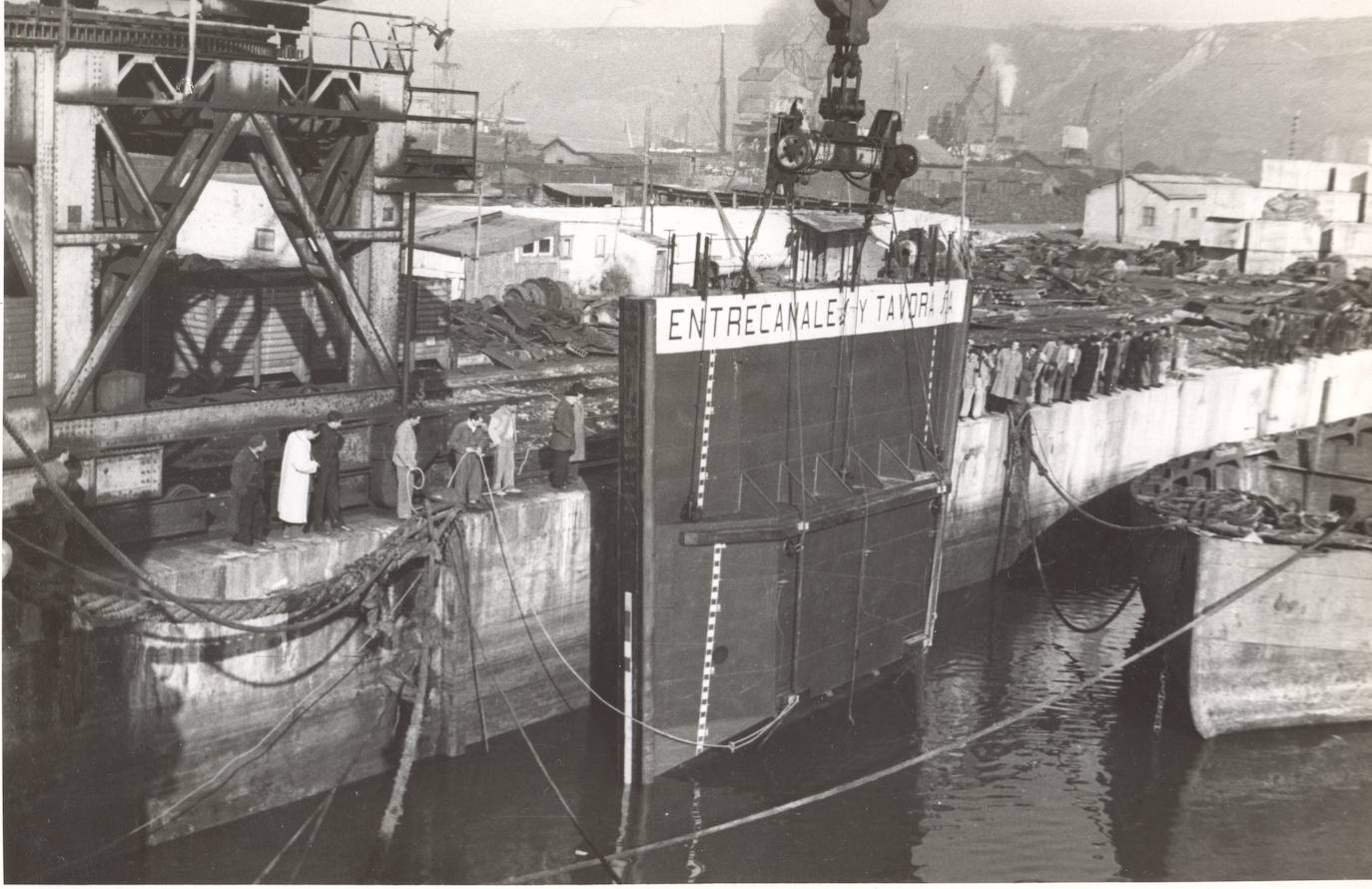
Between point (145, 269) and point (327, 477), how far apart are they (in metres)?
2.84

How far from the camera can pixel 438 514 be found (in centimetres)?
1486

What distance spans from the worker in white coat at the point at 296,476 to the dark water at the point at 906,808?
9.93ft

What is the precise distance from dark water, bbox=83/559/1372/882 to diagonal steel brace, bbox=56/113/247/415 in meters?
4.51

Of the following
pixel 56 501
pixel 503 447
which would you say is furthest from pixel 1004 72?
pixel 56 501

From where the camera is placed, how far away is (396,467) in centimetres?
1547

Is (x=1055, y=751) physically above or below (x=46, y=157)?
below

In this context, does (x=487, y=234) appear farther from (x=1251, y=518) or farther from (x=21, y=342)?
(x=21, y=342)

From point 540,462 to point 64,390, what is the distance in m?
7.14

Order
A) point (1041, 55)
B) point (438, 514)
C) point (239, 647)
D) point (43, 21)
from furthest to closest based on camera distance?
point (1041, 55)
point (438, 514)
point (239, 647)
point (43, 21)

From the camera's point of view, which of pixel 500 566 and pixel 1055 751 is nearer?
pixel 500 566

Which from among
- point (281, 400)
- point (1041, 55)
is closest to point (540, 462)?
point (281, 400)

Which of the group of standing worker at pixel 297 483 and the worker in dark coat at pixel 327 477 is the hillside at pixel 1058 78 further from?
the group of standing worker at pixel 297 483

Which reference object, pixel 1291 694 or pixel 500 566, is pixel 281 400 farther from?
pixel 1291 694

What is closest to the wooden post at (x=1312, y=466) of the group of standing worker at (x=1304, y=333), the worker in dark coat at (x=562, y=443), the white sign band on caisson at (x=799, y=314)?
the white sign band on caisson at (x=799, y=314)
